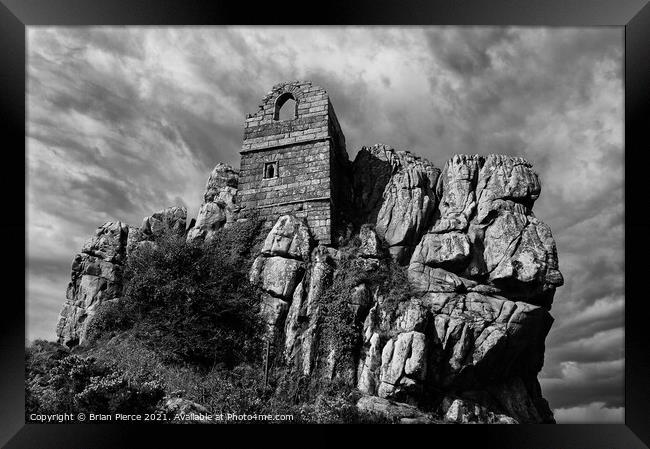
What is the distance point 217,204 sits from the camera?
25391mm

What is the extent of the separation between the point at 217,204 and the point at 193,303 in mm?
5041

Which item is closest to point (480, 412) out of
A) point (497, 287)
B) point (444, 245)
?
point (497, 287)

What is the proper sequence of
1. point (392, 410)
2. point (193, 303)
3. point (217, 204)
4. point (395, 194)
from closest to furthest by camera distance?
point (392, 410) < point (193, 303) < point (395, 194) < point (217, 204)

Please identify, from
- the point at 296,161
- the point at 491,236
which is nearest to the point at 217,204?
the point at 296,161

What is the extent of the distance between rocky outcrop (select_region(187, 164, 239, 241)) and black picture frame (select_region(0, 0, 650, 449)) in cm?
1106

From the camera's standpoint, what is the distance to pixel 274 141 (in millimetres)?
25172

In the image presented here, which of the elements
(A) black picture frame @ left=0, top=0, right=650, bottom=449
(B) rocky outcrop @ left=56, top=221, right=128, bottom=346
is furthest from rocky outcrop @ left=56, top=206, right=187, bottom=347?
(A) black picture frame @ left=0, top=0, right=650, bottom=449

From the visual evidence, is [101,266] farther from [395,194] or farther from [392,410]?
[392,410]
